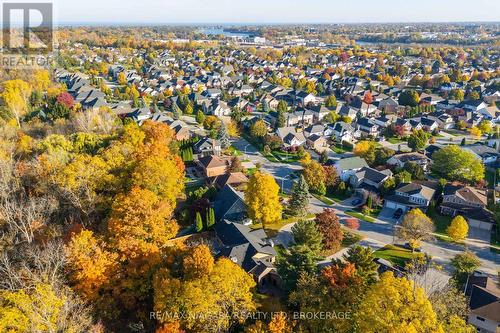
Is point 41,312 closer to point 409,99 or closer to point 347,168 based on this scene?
point 347,168

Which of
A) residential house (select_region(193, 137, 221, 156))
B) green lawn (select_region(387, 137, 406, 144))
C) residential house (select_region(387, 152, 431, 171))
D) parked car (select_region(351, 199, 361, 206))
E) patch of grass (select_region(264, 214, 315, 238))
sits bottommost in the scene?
patch of grass (select_region(264, 214, 315, 238))

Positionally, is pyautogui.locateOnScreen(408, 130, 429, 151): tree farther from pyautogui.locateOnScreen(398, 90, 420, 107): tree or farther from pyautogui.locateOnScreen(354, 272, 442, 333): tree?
pyautogui.locateOnScreen(354, 272, 442, 333): tree

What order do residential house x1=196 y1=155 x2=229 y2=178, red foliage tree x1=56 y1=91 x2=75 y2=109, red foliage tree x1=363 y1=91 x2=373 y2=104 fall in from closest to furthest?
residential house x1=196 y1=155 x2=229 y2=178 → red foliage tree x1=56 y1=91 x2=75 y2=109 → red foliage tree x1=363 y1=91 x2=373 y2=104

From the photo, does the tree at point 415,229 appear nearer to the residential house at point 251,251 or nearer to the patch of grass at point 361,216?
the patch of grass at point 361,216

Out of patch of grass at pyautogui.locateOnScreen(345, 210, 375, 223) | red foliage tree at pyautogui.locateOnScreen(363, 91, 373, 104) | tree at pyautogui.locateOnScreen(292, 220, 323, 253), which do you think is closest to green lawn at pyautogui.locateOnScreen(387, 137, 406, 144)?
red foliage tree at pyautogui.locateOnScreen(363, 91, 373, 104)

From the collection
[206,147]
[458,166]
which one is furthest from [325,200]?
[206,147]

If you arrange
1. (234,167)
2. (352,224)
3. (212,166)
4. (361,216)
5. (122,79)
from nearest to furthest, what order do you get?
1. (352,224)
2. (361,216)
3. (234,167)
4. (212,166)
5. (122,79)

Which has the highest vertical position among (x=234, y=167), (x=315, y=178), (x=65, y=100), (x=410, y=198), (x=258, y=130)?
(x=65, y=100)

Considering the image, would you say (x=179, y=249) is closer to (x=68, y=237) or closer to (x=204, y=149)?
(x=68, y=237)
